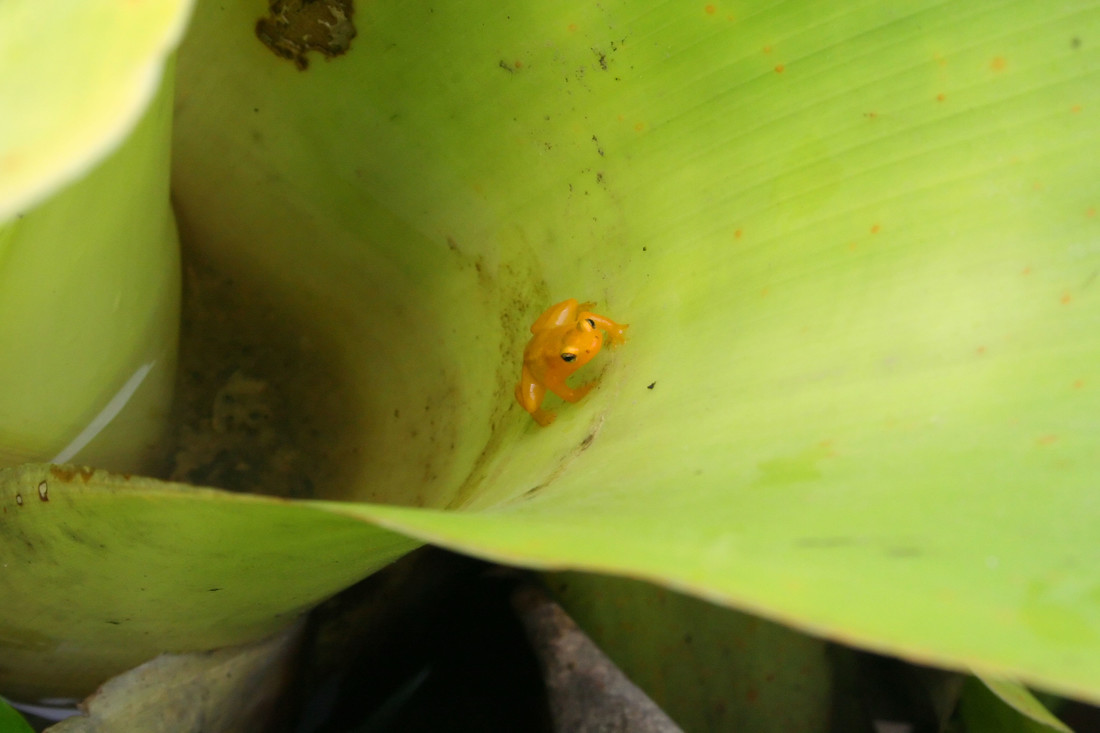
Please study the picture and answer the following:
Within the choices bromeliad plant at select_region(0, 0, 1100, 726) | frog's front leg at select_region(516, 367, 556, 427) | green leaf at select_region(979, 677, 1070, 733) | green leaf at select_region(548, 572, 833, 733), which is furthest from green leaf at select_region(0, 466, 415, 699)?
green leaf at select_region(979, 677, 1070, 733)

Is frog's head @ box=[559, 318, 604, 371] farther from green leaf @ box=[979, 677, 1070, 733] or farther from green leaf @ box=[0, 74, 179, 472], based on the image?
green leaf @ box=[979, 677, 1070, 733]

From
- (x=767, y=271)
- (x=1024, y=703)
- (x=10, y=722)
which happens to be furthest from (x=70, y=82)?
(x=1024, y=703)

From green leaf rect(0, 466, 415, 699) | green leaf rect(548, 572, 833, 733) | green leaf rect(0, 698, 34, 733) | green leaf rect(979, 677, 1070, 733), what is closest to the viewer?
green leaf rect(0, 466, 415, 699)

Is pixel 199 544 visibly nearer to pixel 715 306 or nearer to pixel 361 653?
pixel 715 306

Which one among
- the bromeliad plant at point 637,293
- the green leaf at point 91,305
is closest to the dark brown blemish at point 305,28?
the bromeliad plant at point 637,293

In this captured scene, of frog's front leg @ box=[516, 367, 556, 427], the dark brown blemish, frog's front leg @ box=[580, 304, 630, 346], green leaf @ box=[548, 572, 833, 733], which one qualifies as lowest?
green leaf @ box=[548, 572, 833, 733]

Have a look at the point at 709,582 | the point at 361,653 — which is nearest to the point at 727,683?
the point at 361,653

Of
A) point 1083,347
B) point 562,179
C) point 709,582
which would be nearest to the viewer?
point 709,582

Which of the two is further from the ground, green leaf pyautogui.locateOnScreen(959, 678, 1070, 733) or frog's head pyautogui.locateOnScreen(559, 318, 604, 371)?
frog's head pyautogui.locateOnScreen(559, 318, 604, 371)
